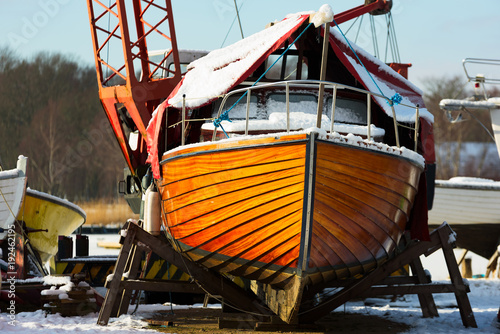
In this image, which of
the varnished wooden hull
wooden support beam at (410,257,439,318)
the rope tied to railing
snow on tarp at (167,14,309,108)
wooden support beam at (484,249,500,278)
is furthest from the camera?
wooden support beam at (484,249,500,278)

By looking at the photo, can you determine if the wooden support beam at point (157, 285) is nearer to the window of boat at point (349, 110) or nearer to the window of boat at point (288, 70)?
the window of boat at point (349, 110)

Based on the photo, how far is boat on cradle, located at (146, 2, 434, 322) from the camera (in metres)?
7.11

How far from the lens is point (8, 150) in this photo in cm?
4250

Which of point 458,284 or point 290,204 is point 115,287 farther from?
point 458,284

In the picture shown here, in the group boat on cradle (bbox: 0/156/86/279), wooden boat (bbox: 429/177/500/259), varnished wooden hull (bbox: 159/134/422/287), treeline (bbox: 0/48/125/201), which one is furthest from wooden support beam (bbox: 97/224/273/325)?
treeline (bbox: 0/48/125/201)

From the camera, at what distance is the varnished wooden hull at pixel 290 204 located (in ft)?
23.1

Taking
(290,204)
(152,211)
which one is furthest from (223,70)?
(290,204)

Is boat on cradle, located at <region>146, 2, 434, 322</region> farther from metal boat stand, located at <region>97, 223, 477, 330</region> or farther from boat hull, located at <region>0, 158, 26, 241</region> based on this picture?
boat hull, located at <region>0, 158, 26, 241</region>

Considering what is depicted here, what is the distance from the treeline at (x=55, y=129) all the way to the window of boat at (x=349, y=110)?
112 ft

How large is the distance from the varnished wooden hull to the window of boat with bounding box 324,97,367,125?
1.21 m

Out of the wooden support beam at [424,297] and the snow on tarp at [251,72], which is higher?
the snow on tarp at [251,72]

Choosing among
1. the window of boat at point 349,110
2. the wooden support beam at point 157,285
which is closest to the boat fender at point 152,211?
the wooden support beam at point 157,285

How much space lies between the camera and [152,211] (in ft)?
29.9

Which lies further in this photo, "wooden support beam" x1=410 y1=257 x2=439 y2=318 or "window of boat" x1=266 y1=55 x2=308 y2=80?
"window of boat" x1=266 y1=55 x2=308 y2=80
